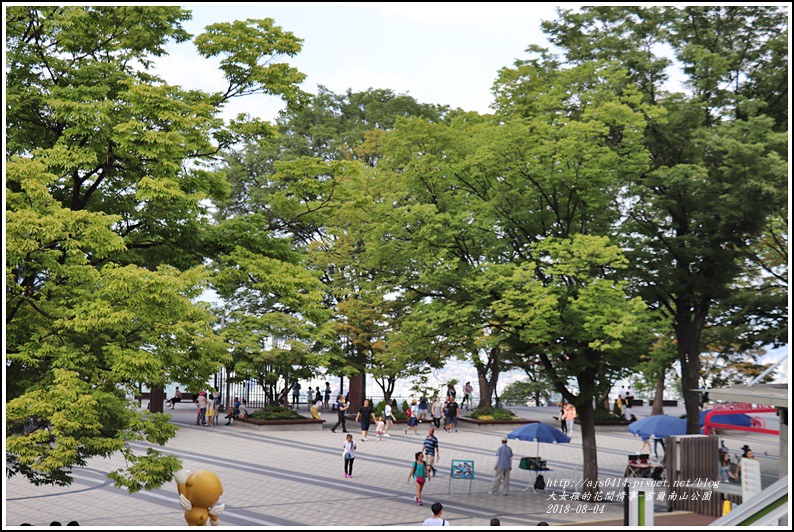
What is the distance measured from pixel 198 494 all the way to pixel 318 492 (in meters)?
9.15

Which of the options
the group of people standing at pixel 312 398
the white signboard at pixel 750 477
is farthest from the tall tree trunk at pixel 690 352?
the group of people standing at pixel 312 398

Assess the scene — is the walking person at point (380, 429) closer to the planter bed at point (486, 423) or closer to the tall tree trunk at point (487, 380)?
the planter bed at point (486, 423)

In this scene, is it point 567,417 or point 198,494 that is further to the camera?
point 567,417

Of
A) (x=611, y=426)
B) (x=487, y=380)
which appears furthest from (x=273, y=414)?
(x=611, y=426)

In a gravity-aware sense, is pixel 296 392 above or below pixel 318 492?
above

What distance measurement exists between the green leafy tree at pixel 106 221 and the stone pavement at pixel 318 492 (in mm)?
2489

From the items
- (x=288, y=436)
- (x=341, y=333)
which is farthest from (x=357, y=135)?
(x=288, y=436)

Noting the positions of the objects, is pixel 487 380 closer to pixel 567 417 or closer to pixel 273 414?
pixel 567 417

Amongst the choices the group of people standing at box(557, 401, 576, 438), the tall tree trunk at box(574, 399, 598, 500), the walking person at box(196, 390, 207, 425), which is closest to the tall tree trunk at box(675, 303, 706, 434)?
the tall tree trunk at box(574, 399, 598, 500)

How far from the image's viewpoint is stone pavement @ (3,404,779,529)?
706 inches

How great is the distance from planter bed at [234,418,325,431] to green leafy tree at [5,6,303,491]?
20.8 meters

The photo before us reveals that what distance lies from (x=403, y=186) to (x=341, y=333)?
54.0ft

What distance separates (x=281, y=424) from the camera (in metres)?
35.6

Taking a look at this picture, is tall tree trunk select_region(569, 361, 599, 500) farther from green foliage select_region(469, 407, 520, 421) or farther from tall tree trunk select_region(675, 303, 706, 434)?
green foliage select_region(469, 407, 520, 421)
